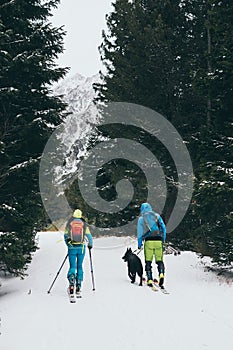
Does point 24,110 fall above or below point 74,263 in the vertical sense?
above

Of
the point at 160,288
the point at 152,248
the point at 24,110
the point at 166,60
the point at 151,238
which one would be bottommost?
the point at 160,288

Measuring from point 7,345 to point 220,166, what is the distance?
22.8 feet

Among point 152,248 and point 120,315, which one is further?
point 152,248

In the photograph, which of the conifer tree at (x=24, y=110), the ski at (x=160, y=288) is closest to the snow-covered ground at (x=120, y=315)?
the ski at (x=160, y=288)

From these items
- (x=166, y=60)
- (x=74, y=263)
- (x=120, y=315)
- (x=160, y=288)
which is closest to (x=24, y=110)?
(x=74, y=263)

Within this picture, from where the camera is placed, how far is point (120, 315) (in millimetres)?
7043

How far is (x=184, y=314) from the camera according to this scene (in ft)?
22.6

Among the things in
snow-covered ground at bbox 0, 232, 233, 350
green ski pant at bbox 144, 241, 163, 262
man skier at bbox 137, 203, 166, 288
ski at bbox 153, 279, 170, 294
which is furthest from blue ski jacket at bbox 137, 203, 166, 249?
snow-covered ground at bbox 0, 232, 233, 350

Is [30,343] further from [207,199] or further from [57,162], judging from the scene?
[57,162]

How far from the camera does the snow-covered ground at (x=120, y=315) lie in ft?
18.7

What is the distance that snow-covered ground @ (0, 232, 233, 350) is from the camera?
18.7 ft

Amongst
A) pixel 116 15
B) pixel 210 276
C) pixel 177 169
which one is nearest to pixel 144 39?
pixel 116 15

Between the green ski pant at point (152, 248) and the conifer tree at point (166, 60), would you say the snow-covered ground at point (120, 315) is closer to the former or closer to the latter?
the green ski pant at point (152, 248)

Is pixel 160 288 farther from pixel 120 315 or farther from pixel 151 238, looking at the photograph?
pixel 120 315
